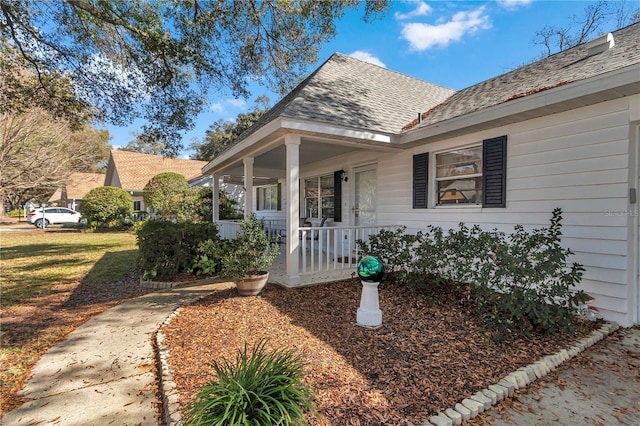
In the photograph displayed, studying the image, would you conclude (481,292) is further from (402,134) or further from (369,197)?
(369,197)

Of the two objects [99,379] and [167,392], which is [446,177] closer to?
[167,392]

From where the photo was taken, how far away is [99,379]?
2.73 meters

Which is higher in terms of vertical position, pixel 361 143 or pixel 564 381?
pixel 361 143

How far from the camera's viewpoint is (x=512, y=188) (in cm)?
473

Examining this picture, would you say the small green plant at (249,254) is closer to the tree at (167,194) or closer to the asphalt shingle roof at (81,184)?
the tree at (167,194)

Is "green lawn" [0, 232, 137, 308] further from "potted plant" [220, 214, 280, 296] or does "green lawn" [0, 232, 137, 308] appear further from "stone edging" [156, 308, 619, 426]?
"stone edging" [156, 308, 619, 426]

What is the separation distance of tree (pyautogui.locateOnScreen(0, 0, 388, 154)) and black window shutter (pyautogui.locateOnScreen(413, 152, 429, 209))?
11.5 ft

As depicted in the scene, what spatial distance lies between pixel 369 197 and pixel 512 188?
11.2 ft

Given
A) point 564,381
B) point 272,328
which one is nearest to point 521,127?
point 564,381

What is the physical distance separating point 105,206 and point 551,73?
2041 cm

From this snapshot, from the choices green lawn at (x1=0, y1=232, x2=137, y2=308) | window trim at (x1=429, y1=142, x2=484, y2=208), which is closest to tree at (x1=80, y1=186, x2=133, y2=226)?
green lawn at (x1=0, y1=232, x2=137, y2=308)

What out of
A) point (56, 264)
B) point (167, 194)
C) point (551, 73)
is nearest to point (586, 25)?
point (551, 73)

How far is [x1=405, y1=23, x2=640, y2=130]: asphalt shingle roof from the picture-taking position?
4080mm

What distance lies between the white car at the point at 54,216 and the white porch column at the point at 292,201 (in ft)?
76.5
